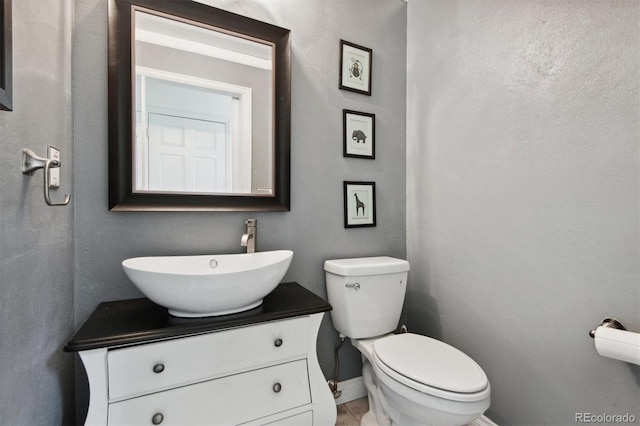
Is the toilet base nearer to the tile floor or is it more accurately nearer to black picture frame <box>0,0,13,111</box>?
the tile floor

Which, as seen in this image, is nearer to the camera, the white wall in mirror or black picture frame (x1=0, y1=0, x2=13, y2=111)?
black picture frame (x1=0, y1=0, x2=13, y2=111)

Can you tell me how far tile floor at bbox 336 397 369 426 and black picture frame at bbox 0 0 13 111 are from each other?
5.56 feet

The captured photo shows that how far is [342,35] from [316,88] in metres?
0.37

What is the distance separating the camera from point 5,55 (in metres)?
0.54

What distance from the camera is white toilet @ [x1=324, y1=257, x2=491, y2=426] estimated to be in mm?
986

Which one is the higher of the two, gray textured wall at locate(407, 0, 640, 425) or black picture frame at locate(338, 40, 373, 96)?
black picture frame at locate(338, 40, 373, 96)

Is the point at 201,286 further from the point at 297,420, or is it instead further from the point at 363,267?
the point at 363,267

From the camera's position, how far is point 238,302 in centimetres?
100

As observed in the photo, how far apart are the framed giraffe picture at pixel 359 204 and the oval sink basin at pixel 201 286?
62 cm

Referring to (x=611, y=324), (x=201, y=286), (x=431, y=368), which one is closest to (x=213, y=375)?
(x=201, y=286)

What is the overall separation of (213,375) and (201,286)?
1.08 ft

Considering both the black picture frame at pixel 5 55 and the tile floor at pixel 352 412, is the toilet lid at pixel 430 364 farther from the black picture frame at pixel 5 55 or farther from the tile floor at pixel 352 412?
the black picture frame at pixel 5 55

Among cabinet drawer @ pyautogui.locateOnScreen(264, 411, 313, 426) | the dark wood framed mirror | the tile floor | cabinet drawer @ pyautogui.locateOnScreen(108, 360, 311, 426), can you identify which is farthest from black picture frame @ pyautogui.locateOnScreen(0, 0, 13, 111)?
the tile floor

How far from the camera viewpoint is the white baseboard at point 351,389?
162 centimetres
